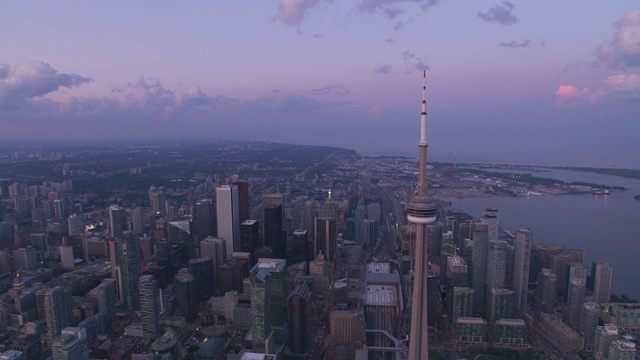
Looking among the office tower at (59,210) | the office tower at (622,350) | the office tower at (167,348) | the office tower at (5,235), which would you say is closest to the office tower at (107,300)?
the office tower at (167,348)

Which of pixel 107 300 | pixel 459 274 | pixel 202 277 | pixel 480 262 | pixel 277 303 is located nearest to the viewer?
pixel 277 303

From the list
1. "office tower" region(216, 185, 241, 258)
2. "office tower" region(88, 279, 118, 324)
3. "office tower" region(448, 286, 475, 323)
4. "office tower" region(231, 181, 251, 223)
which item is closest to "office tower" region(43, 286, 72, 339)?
"office tower" region(88, 279, 118, 324)

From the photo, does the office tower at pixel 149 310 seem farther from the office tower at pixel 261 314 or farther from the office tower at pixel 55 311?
the office tower at pixel 261 314

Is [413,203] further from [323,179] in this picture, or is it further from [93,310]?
[323,179]

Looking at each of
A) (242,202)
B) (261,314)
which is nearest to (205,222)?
(242,202)

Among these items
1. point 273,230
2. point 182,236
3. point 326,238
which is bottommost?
point 326,238

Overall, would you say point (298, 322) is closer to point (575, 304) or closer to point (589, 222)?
point (575, 304)
